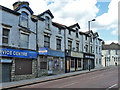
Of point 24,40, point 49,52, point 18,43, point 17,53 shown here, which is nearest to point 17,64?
point 17,53

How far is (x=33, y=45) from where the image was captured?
2012 centimetres

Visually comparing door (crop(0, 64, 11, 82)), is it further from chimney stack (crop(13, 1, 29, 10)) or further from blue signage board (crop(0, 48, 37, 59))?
chimney stack (crop(13, 1, 29, 10))

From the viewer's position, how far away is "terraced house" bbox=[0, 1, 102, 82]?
646 inches

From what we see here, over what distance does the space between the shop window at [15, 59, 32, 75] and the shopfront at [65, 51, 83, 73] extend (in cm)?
888

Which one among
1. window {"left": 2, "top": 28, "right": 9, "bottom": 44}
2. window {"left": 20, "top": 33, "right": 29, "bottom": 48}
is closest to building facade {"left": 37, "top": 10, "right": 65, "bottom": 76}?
window {"left": 20, "top": 33, "right": 29, "bottom": 48}

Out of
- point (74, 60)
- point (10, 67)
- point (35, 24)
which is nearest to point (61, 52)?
point (74, 60)

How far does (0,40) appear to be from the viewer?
15492mm

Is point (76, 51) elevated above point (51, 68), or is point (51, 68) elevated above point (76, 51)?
point (76, 51)

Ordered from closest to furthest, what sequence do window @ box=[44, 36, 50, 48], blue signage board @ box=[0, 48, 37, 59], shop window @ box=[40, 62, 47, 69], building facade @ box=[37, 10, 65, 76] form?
1. blue signage board @ box=[0, 48, 37, 59]
2. building facade @ box=[37, 10, 65, 76]
3. shop window @ box=[40, 62, 47, 69]
4. window @ box=[44, 36, 50, 48]

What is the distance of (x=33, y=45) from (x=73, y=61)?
11451 millimetres

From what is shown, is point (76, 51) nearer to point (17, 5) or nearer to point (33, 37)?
point (33, 37)

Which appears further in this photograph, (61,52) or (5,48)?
(61,52)

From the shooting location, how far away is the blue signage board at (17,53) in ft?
51.4

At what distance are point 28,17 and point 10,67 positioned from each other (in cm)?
700
